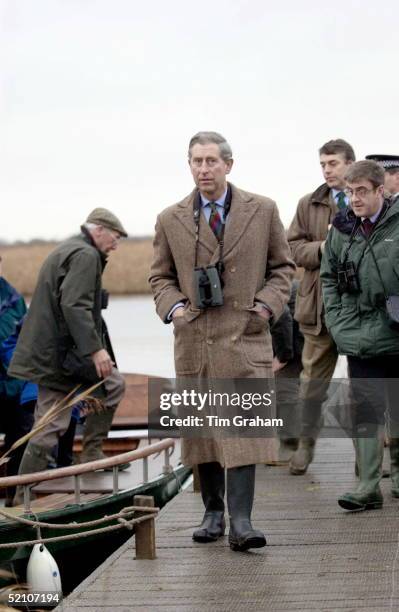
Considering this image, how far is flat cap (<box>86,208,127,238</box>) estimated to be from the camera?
348 inches

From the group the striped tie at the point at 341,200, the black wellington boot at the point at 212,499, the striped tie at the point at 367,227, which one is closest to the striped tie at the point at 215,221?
the striped tie at the point at 367,227

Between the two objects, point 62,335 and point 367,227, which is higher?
point 367,227

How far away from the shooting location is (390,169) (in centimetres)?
786

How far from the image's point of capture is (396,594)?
205 inches

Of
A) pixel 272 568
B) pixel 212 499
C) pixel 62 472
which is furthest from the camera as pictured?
pixel 62 472

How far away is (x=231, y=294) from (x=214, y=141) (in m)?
0.67

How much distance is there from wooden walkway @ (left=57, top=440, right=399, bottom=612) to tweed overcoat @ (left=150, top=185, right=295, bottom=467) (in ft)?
1.51

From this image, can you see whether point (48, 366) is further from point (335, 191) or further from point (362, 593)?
point (362, 593)

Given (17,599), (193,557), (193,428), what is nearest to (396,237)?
(193,428)

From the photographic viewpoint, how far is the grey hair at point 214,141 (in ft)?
19.6

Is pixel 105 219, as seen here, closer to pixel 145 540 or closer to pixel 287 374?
pixel 287 374

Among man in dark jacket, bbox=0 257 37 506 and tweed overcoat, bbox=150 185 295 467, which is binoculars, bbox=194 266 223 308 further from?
man in dark jacket, bbox=0 257 37 506

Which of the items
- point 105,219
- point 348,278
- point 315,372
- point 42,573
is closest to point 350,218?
point 348,278

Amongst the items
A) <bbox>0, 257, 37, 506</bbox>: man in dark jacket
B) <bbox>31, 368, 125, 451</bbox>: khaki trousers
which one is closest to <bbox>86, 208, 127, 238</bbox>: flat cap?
<bbox>0, 257, 37, 506</bbox>: man in dark jacket
